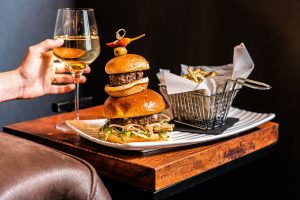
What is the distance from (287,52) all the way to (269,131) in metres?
0.37

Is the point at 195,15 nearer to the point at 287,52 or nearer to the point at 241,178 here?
the point at 287,52

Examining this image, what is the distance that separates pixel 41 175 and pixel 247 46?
1292mm

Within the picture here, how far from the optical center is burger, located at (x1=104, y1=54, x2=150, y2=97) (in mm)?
1168

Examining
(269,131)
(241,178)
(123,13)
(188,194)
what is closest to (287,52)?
(269,131)

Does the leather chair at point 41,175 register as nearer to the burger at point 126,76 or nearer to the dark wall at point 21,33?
the burger at point 126,76

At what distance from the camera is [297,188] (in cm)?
167

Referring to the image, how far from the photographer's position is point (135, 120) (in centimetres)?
115

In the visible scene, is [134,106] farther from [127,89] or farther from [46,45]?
[46,45]

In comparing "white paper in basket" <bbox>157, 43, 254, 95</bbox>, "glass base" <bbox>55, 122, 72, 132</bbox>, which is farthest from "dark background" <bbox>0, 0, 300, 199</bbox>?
"glass base" <bbox>55, 122, 72, 132</bbox>

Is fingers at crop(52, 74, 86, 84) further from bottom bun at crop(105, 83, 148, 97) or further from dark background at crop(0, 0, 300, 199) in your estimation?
dark background at crop(0, 0, 300, 199)

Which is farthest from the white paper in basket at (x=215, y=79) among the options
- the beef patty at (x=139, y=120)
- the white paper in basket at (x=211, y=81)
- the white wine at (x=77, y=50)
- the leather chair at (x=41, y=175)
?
the leather chair at (x=41, y=175)

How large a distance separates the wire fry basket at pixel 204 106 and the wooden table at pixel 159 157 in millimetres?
74

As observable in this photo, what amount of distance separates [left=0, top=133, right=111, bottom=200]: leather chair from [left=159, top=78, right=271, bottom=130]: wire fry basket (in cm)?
65

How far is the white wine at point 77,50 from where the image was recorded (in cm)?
133
